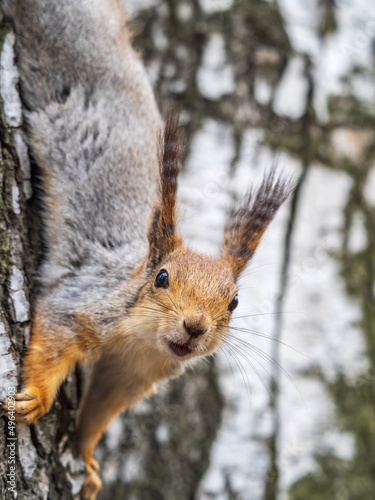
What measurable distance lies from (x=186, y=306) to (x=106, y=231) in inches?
22.3

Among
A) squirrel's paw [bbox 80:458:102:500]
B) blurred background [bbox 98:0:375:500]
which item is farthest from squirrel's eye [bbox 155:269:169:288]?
blurred background [bbox 98:0:375:500]

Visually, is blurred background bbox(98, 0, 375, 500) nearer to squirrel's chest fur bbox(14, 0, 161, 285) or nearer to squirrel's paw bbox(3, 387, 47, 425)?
squirrel's chest fur bbox(14, 0, 161, 285)

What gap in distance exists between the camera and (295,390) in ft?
10.3

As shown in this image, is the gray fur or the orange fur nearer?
the orange fur

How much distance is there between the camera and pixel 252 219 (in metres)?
2.23

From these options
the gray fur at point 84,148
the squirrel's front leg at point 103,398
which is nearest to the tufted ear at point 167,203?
the gray fur at point 84,148

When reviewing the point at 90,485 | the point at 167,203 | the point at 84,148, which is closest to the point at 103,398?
the point at 90,485

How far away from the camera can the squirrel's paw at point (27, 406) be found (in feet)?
5.71

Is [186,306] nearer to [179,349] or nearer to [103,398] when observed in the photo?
[179,349]

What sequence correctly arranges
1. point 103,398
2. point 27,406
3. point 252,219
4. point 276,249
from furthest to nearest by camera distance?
point 276,249 → point 103,398 → point 252,219 → point 27,406

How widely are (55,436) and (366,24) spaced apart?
2.88 m

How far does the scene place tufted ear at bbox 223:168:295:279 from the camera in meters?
2.15

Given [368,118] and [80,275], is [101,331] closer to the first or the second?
[80,275]

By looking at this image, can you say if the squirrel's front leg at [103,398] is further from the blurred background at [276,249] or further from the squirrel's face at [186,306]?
the blurred background at [276,249]
